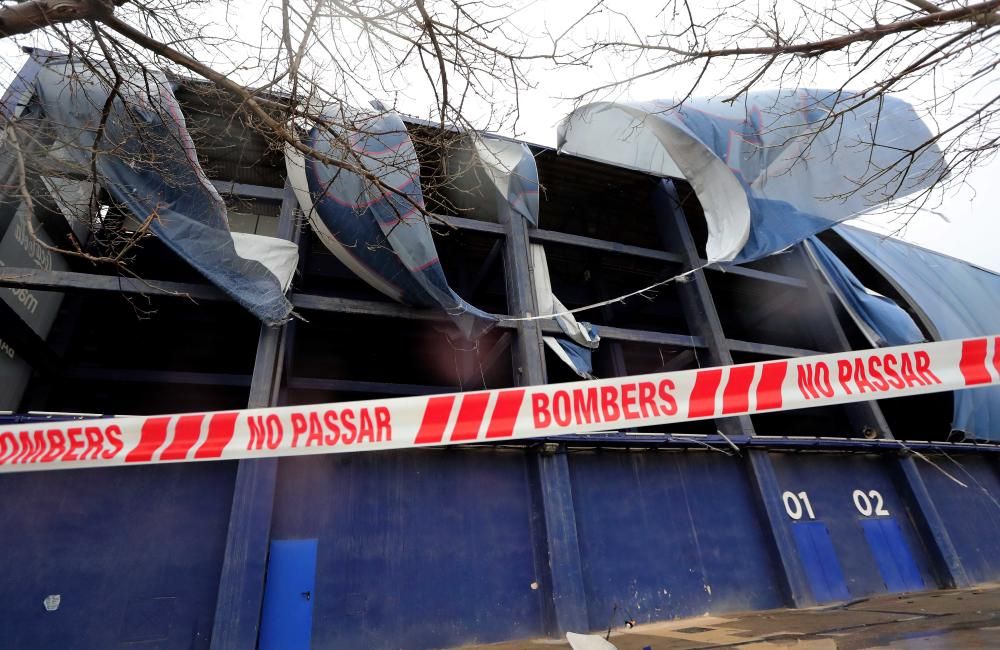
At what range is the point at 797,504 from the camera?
966 cm

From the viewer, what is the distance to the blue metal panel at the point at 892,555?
9.80 m

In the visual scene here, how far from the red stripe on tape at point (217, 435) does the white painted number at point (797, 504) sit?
9.97m

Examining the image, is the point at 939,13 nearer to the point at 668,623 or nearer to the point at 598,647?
the point at 598,647

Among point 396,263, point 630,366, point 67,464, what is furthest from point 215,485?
point 630,366

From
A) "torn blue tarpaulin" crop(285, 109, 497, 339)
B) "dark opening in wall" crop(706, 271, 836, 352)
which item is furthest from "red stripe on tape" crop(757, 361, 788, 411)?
"dark opening in wall" crop(706, 271, 836, 352)

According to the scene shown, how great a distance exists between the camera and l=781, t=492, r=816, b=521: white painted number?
374 inches

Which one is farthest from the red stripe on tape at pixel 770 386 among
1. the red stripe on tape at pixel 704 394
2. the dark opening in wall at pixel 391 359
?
the dark opening in wall at pixel 391 359

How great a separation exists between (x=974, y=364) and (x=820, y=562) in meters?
5.27

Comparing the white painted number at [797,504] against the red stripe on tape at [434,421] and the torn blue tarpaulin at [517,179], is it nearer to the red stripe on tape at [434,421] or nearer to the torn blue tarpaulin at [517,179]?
the red stripe on tape at [434,421]

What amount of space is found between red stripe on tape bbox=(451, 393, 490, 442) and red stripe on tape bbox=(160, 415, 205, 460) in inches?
120

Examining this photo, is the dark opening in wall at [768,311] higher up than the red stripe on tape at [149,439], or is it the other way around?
the dark opening in wall at [768,311]

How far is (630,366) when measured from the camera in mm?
14352

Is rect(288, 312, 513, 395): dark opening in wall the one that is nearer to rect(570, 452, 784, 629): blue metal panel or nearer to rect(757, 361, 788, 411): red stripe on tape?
rect(570, 452, 784, 629): blue metal panel

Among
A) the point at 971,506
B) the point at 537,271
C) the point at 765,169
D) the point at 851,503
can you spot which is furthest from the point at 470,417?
the point at 971,506
